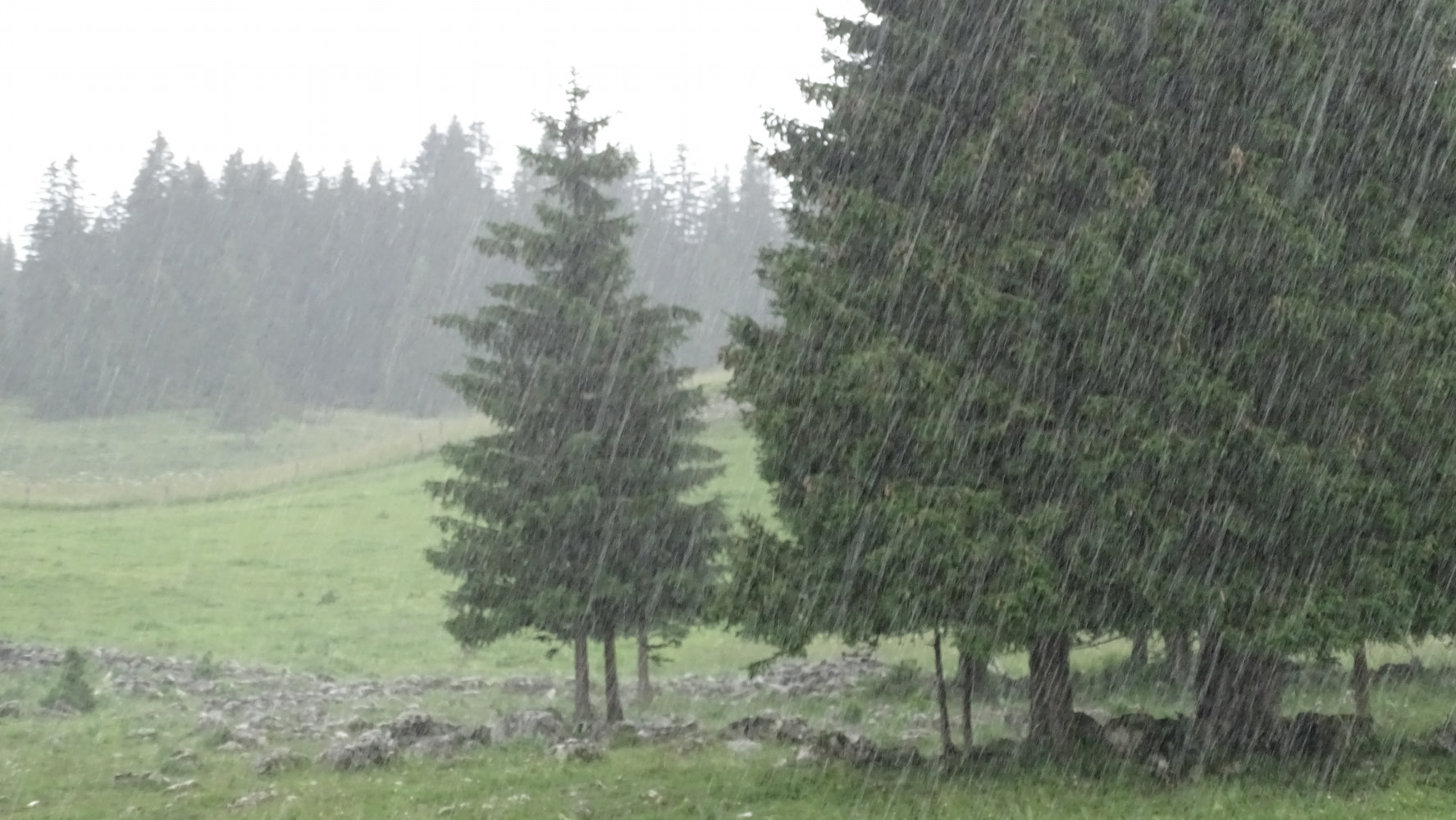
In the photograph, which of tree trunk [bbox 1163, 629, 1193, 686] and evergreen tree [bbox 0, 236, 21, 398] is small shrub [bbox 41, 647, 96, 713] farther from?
evergreen tree [bbox 0, 236, 21, 398]

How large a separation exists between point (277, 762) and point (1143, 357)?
13.0 m

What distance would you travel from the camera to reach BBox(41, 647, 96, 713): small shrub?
23.0 meters

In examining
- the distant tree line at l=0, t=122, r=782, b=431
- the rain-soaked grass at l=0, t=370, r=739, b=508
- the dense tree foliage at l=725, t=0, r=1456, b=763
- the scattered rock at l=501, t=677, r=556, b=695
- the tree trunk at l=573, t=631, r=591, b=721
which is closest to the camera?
the dense tree foliage at l=725, t=0, r=1456, b=763

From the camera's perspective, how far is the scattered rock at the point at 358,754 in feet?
54.2

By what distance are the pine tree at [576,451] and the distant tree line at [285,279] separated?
228 feet

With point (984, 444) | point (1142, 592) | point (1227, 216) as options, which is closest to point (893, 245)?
point (984, 444)

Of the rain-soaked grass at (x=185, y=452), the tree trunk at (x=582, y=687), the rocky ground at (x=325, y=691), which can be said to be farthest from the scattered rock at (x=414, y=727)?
the rain-soaked grass at (x=185, y=452)

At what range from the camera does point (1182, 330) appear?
518 inches

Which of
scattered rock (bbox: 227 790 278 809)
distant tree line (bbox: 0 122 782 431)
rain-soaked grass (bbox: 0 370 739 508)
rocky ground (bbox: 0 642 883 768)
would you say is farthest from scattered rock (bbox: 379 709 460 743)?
distant tree line (bbox: 0 122 782 431)

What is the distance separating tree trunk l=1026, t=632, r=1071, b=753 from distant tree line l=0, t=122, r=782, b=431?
253ft

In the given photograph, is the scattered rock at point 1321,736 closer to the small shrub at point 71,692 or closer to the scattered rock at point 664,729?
the scattered rock at point 664,729

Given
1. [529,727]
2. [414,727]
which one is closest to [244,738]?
[414,727]

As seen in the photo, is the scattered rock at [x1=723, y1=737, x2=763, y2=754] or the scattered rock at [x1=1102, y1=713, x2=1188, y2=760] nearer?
the scattered rock at [x1=1102, y1=713, x2=1188, y2=760]

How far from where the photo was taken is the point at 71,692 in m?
23.2
